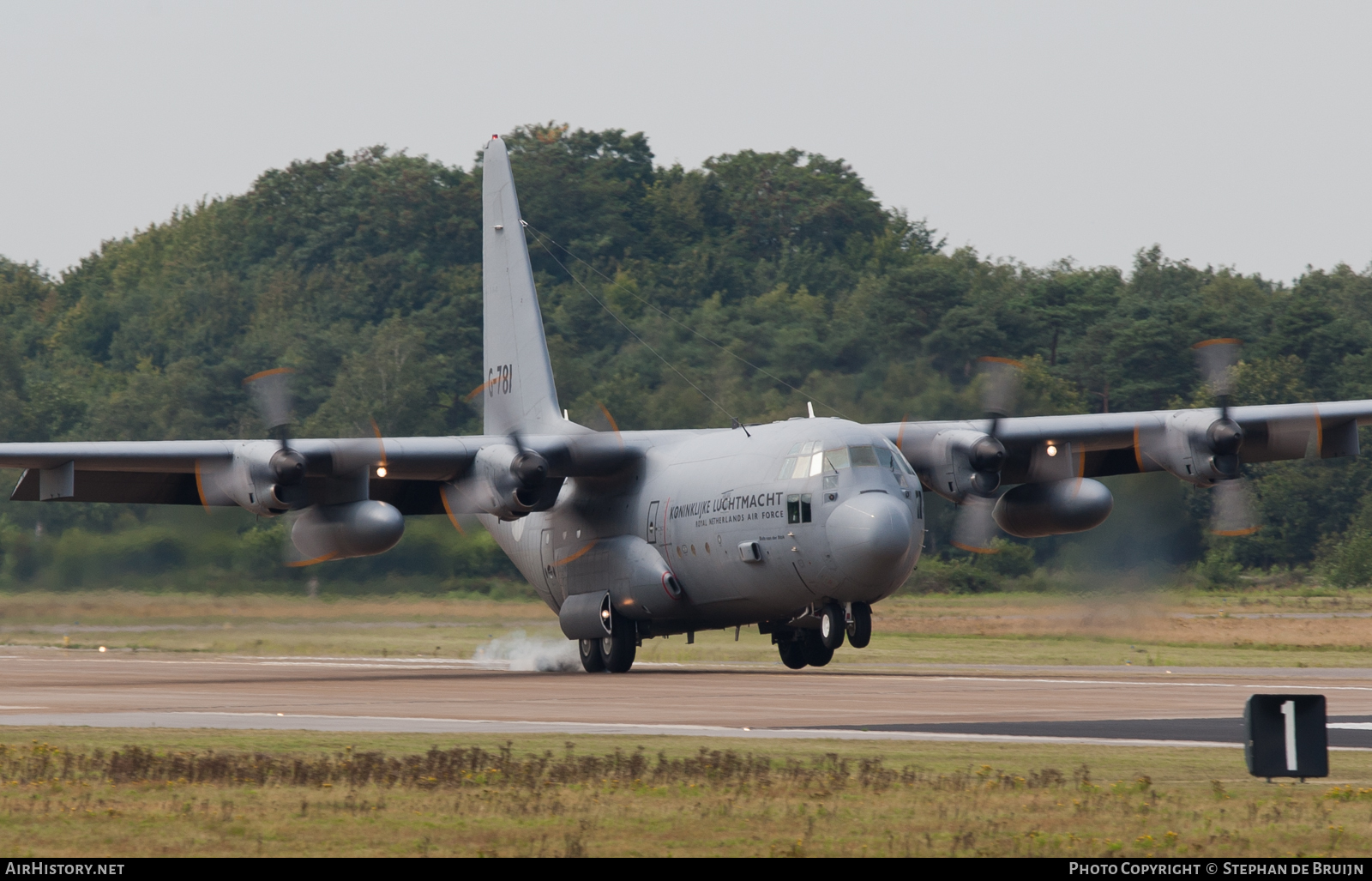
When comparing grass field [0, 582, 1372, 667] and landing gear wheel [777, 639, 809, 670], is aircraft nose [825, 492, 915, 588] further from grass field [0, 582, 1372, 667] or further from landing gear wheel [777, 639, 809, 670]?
grass field [0, 582, 1372, 667]

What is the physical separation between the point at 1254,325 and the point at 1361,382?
5.70 meters

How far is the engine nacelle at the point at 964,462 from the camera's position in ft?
88.1

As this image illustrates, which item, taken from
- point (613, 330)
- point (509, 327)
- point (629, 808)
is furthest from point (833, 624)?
point (613, 330)

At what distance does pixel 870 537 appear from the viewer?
2264 centimetres

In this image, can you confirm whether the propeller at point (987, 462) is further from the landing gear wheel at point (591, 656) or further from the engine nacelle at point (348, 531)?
the engine nacelle at point (348, 531)

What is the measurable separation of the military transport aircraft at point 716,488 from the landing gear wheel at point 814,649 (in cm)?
3

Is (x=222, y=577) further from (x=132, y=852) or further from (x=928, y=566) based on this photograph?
(x=132, y=852)

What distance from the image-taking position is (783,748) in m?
14.5

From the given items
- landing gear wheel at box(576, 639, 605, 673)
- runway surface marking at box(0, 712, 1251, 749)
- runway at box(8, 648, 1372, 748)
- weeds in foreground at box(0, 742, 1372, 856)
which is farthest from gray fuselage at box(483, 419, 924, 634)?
weeds in foreground at box(0, 742, 1372, 856)

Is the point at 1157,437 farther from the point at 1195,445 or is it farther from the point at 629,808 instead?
the point at 629,808

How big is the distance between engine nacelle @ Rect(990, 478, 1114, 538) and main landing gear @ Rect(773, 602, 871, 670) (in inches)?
153

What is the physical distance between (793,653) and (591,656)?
331 cm

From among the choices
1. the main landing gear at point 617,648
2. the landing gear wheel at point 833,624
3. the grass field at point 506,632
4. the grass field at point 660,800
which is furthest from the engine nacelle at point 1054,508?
the grass field at point 660,800

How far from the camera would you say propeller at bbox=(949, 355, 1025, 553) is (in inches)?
1057
